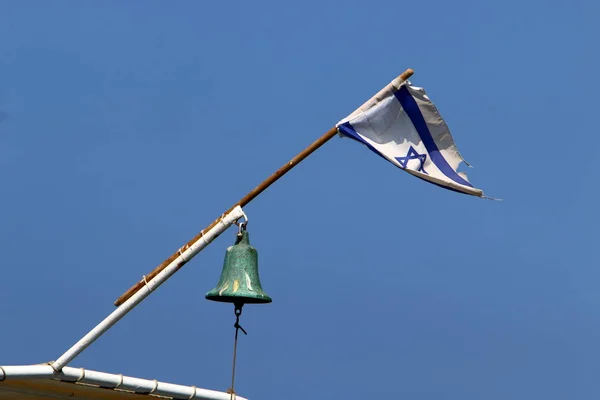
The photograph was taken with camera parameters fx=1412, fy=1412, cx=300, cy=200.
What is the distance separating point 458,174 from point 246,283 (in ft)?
11.8

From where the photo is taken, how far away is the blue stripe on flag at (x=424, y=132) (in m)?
21.2

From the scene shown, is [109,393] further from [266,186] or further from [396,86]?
[396,86]

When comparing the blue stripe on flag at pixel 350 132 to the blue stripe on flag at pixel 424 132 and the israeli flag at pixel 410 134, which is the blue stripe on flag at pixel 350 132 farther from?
the blue stripe on flag at pixel 424 132

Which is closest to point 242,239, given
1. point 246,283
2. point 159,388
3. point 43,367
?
point 246,283

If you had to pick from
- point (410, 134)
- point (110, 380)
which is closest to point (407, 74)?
point (410, 134)

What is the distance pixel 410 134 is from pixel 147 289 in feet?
16.1

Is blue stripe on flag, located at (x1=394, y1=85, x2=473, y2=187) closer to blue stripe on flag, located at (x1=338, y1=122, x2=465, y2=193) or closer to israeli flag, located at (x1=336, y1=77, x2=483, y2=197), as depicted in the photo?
israeli flag, located at (x1=336, y1=77, x2=483, y2=197)

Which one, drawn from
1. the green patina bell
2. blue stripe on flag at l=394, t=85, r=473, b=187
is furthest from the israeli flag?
the green patina bell

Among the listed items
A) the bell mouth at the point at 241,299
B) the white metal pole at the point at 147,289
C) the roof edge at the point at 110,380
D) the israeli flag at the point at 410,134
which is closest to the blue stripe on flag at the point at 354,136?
the israeli flag at the point at 410,134

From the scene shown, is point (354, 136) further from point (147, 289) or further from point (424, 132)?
point (147, 289)

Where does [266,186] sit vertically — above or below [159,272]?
above

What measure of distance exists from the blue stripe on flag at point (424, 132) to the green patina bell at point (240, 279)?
312 cm

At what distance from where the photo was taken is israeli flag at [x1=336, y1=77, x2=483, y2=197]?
21.0 meters

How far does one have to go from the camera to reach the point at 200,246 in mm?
19719
